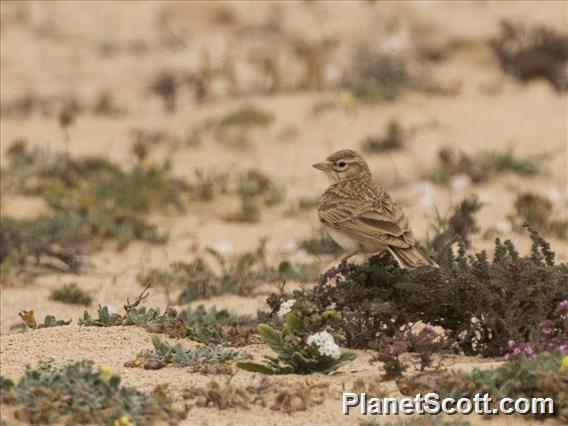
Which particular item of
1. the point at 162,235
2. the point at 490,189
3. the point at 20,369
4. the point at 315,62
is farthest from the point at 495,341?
the point at 315,62

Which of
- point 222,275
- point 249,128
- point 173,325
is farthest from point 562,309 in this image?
point 249,128

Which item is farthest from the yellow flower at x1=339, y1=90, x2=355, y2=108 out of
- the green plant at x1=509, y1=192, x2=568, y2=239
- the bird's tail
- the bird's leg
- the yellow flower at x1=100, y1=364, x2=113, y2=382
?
the yellow flower at x1=100, y1=364, x2=113, y2=382

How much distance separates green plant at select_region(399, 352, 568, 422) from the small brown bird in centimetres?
112

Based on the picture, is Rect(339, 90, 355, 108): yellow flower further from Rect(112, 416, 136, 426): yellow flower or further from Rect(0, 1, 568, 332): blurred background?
Rect(112, 416, 136, 426): yellow flower

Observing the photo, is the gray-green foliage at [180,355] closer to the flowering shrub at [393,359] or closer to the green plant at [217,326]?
the green plant at [217,326]

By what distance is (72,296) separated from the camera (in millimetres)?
8945

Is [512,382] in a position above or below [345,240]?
below

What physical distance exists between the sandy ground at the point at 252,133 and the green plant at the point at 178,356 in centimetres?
9

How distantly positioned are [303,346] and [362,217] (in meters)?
1.39

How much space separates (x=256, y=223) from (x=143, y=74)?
747 cm

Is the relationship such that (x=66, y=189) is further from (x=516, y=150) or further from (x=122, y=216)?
(x=516, y=150)

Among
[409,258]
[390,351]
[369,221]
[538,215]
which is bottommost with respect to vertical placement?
[390,351]

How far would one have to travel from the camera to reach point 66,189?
11930 millimetres

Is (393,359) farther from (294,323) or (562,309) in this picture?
(562,309)
